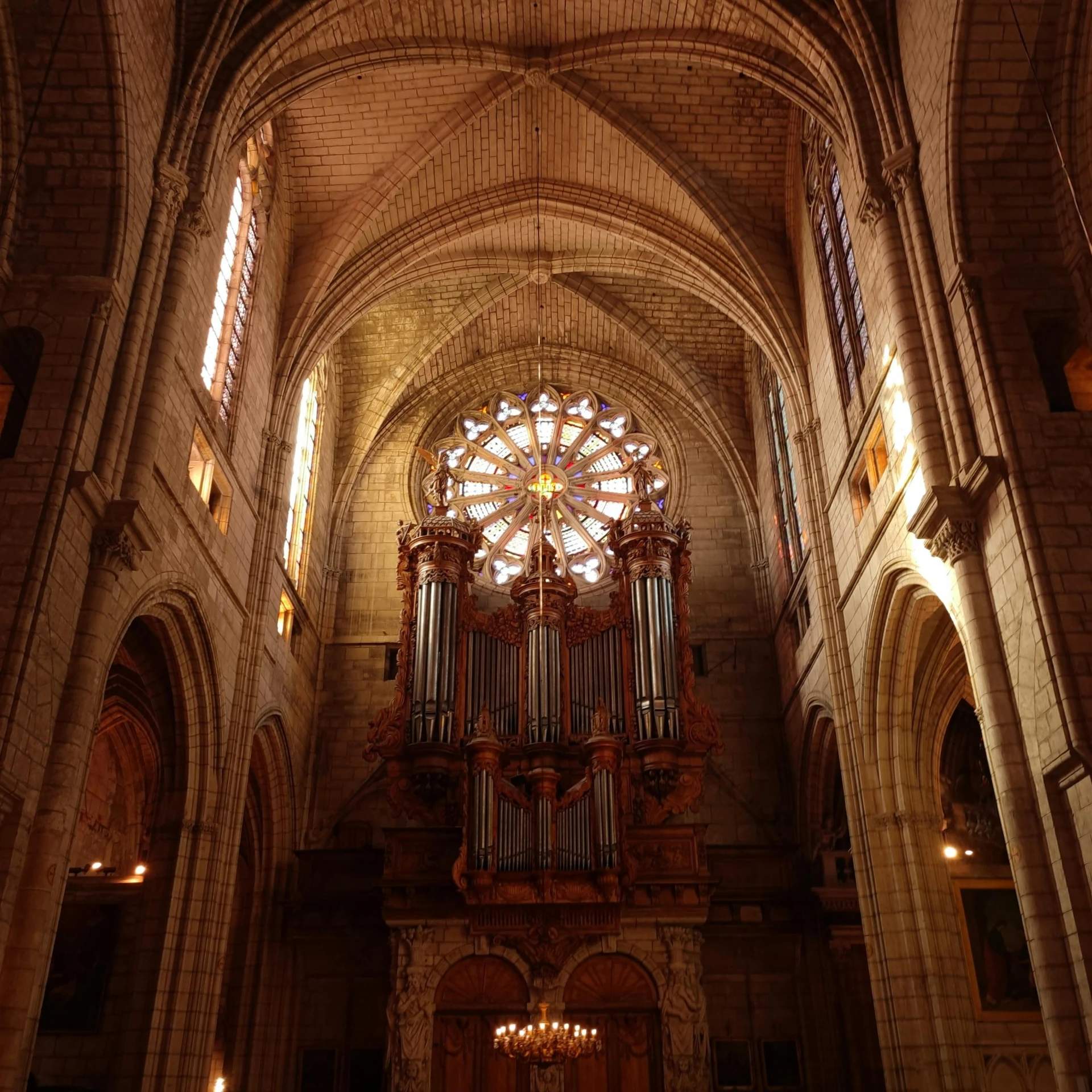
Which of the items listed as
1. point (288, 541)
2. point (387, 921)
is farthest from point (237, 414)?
point (387, 921)

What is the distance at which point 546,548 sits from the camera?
1814 centimetres

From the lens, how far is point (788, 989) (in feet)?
51.6

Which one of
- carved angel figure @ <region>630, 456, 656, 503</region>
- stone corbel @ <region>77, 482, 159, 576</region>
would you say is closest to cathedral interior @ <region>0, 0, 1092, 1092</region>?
stone corbel @ <region>77, 482, 159, 576</region>

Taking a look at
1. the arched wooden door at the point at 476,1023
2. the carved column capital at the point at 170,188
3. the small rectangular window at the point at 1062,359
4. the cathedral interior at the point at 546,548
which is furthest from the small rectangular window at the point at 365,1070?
the small rectangular window at the point at 1062,359

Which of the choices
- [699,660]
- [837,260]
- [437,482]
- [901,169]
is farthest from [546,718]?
[901,169]

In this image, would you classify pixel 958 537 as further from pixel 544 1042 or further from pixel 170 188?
pixel 170 188

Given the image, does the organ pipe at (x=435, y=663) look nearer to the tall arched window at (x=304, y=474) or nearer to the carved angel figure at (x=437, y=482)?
the carved angel figure at (x=437, y=482)

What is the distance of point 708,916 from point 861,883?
12.3ft

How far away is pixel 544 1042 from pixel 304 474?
33.7 ft

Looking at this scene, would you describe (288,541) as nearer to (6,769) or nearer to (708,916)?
(708,916)

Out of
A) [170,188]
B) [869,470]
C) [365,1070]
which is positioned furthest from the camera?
[365,1070]

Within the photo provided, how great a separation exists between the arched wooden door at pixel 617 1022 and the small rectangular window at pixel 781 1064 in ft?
6.11

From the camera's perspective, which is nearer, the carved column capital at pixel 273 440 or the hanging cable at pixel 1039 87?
the hanging cable at pixel 1039 87

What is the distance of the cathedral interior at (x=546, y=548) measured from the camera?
9.77 meters
